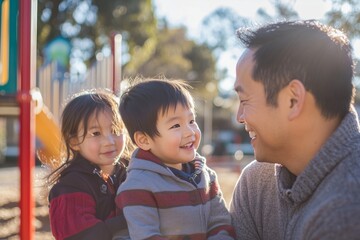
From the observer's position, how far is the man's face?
198 centimetres

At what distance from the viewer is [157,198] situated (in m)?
2.15

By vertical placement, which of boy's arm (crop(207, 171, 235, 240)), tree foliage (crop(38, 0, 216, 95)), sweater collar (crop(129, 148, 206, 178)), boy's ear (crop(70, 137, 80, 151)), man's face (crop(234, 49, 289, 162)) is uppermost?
tree foliage (crop(38, 0, 216, 95))

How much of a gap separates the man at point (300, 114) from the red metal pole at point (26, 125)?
5.82 ft

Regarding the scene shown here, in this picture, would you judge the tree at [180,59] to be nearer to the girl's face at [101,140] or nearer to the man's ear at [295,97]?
the girl's face at [101,140]

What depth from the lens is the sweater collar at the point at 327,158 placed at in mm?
1802

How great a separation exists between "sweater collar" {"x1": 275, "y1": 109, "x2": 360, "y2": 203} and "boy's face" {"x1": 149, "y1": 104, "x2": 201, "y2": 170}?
0.50m

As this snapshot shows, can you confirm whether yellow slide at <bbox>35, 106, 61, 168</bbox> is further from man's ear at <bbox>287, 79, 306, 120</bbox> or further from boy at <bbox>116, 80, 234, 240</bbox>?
man's ear at <bbox>287, 79, 306, 120</bbox>

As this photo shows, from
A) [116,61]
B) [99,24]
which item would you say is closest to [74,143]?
[116,61]

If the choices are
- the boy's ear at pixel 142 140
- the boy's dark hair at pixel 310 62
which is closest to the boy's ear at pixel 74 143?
the boy's ear at pixel 142 140

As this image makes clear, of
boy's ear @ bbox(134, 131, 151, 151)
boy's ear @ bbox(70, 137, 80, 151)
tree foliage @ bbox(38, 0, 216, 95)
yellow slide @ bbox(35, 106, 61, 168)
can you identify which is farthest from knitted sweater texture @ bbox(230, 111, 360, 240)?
tree foliage @ bbox(38, 0, 216, 95)

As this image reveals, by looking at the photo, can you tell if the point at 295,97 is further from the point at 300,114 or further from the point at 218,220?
the point at 218,220

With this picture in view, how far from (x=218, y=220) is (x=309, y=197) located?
20.2 inches

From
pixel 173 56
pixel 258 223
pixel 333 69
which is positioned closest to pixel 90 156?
pixel 258 223

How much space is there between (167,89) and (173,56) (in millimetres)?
31629
